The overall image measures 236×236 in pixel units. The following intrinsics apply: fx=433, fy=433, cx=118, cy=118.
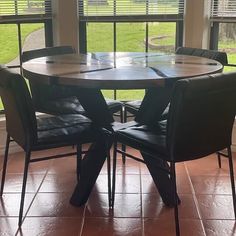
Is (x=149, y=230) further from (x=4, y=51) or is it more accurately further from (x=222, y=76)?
(x=4, y=51)

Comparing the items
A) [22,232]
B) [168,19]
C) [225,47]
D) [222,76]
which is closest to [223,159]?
[225,47]

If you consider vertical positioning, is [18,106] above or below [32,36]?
below

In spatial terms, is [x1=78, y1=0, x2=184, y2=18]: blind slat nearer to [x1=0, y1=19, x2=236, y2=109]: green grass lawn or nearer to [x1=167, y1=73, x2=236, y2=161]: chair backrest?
[x1=0, y1=19, x2=236, y2=109]: green grass lawn

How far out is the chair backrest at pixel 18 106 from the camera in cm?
215

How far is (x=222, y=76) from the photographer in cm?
202

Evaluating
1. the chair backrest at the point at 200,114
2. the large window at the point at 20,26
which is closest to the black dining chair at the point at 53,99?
the large window at the point at 20,26

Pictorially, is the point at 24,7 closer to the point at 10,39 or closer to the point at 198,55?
the point at 10,39

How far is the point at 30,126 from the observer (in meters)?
2.29

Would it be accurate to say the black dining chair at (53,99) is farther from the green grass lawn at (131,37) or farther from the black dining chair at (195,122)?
the black dining chair at (195,122)

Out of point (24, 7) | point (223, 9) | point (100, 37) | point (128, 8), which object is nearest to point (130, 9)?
point (128, 8)

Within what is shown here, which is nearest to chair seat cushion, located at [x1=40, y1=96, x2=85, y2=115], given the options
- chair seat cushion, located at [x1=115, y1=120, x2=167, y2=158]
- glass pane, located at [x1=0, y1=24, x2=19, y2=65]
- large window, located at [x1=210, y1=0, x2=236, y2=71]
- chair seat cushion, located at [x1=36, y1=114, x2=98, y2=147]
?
chair seat cushion, located at [x1=36, y1=114, x2=98, y2=147]

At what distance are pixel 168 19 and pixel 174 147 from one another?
1.70m

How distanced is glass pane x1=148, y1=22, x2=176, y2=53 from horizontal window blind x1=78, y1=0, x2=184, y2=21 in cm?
8

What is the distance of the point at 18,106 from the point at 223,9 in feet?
6.46
